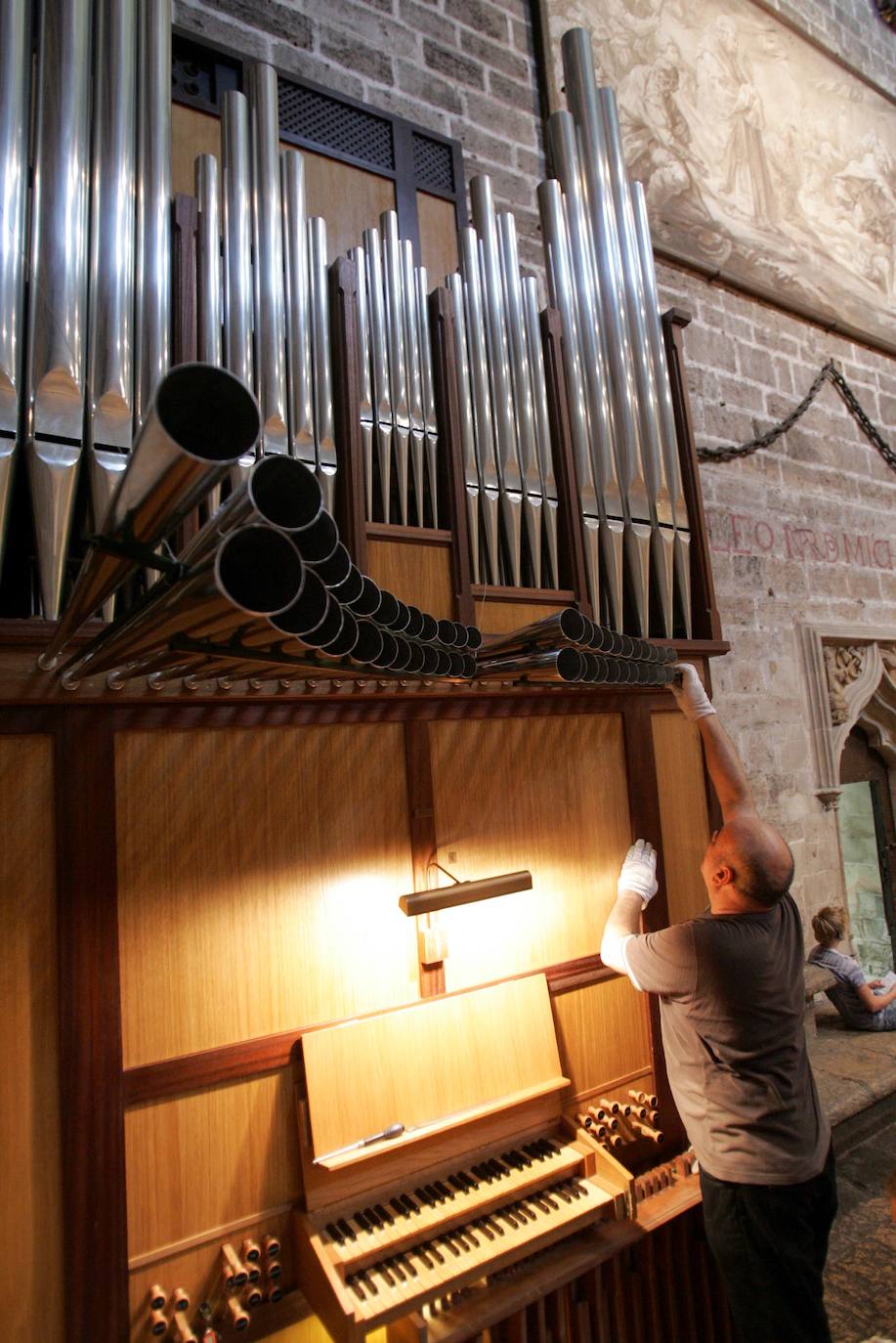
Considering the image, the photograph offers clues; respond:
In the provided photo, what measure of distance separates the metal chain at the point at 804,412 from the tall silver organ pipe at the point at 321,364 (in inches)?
127

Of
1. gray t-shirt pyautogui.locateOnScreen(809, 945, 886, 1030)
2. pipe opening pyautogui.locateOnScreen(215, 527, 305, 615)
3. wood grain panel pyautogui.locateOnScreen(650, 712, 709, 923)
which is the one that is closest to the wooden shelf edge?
wood grain panel pyautogui.locateOnScreen(650, 712, 709, 923)

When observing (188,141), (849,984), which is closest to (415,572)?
(188,141)

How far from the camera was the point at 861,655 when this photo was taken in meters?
5.92

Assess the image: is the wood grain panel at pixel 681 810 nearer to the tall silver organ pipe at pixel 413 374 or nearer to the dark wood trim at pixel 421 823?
the dark wood trim at pixel 421 823

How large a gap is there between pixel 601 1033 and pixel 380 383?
276cm

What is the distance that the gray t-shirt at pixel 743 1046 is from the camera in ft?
7.95

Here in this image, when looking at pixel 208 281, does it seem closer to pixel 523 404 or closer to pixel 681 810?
pixel 523 404

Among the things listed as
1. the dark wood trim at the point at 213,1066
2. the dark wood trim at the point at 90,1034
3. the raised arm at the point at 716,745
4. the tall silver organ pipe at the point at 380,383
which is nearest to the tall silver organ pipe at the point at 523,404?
the tall silver organ pipe at the point at 380,383

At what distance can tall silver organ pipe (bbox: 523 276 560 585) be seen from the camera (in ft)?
10.5

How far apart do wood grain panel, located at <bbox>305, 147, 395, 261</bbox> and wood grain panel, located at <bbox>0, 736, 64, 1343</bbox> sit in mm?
2858

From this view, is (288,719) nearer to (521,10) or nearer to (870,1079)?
(870,1079)

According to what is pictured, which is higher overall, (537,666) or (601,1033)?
(537,666)

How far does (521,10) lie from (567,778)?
16.1 ft

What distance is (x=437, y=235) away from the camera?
13.2 ft
